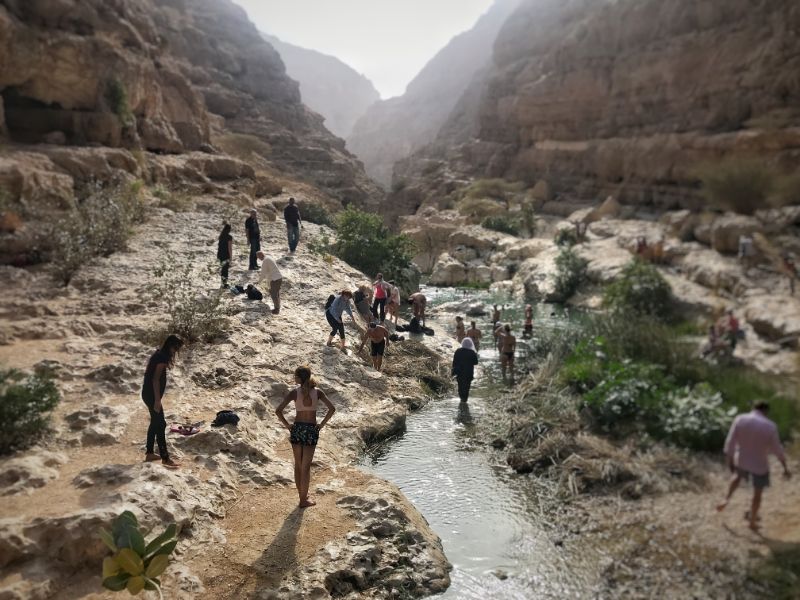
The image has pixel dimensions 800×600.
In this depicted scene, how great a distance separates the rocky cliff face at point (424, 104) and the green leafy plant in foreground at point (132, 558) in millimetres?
114810

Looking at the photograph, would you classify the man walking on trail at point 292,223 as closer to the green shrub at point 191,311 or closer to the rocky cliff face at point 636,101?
the green shrub at point 191,311

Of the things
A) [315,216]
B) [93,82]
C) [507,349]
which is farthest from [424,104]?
[507,349]

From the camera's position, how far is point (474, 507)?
25.2 ft

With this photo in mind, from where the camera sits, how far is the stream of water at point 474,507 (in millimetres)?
5969

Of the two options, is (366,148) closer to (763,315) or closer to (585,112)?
(585,112)

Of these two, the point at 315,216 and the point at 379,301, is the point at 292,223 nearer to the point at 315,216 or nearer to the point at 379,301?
the point at 379,301

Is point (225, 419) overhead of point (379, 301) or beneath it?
beneath

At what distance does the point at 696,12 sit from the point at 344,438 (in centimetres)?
4782

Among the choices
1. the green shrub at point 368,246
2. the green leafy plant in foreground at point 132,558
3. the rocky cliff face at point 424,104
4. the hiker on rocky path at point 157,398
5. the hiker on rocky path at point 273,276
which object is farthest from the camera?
the rocky cliff face at point 424,104

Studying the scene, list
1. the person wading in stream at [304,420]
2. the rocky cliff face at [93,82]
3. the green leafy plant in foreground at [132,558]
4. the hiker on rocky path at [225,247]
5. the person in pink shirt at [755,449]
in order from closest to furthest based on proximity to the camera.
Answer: the green leafy plant in foreground at [132,558] < the person in pink shirt at [755,449] < the person wading in stream at [304,420] < the hiker on rocky path at [225,247] < the rocky cliff face at [93,82]

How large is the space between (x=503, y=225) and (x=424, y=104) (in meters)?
99.0

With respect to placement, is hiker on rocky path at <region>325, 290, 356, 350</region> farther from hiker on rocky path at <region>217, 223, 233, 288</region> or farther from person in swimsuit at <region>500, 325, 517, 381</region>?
person in swimsuit at <region>500, 325, 517, 381</region>

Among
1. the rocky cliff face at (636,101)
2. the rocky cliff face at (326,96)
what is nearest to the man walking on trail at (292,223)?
the rocky cliff face at (636,101)

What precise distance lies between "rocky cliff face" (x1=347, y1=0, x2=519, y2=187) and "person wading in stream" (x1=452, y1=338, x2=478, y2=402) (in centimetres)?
10787
